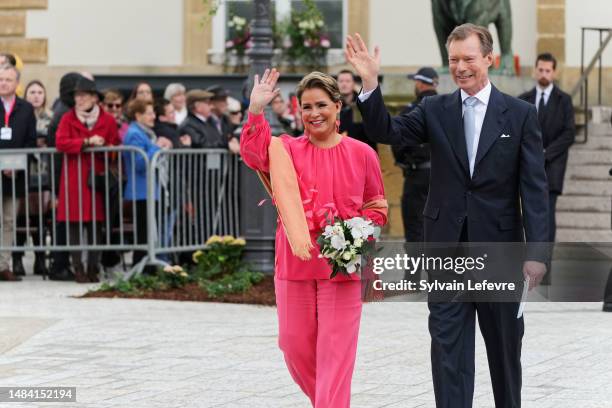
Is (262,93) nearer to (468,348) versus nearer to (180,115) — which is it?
(468,348)

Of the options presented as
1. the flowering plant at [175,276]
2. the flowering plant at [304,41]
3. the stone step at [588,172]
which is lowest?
the flowering plant at [175,276]

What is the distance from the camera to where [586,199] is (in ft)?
60.5

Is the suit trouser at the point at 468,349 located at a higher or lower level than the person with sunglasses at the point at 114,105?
lower

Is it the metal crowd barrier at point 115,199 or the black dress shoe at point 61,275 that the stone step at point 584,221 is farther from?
the black dress shoe at point 61,275

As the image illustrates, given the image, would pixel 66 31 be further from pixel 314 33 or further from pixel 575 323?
pixel 575 323

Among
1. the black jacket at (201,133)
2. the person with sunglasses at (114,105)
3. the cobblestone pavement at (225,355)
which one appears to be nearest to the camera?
the cobblestone pavement at (225,355)

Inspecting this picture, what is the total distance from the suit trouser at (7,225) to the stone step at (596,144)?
22.8ft

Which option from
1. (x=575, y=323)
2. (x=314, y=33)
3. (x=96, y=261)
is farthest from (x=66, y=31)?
(x=575, y=323)

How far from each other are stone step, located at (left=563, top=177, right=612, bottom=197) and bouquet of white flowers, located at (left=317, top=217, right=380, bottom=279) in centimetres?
1186

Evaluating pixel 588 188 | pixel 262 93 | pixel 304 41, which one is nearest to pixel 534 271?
pixel 262 93

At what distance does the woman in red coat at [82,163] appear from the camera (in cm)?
1471

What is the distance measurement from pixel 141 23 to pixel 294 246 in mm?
19258

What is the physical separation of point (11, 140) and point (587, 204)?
22.1 ft

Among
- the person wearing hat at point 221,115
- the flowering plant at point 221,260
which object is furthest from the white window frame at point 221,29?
the flowering plant at point 221,260
